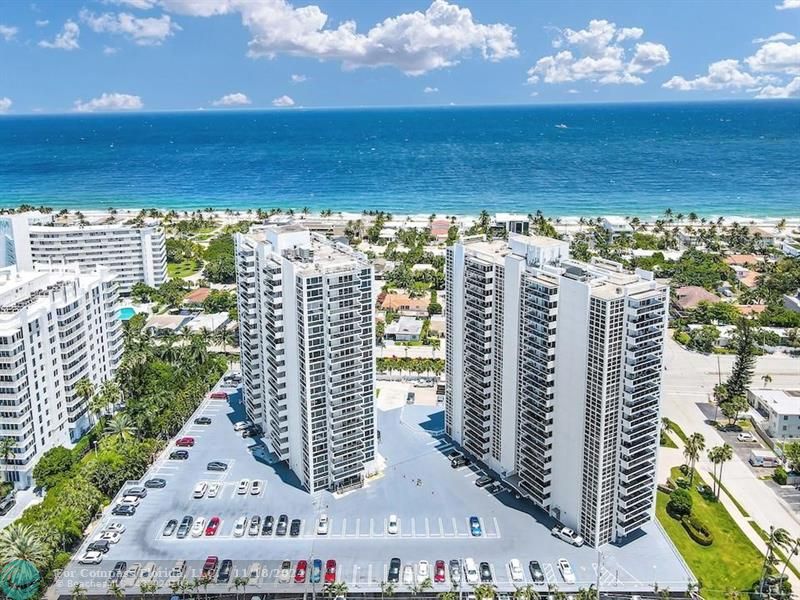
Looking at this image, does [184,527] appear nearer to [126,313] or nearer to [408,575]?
[408,575]

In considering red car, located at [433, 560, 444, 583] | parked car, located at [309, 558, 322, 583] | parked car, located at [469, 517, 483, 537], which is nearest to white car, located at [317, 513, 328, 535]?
parked car, located at [309, 558, 322, 583]

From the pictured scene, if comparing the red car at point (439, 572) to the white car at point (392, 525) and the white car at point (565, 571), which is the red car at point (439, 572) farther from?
the white car at point (565, 571)

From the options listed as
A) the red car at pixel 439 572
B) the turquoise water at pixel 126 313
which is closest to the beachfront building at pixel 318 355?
the red car at pixel 439 572

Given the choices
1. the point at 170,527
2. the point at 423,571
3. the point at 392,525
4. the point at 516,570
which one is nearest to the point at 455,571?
the point at 423,571

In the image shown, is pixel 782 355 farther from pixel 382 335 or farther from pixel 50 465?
pixel 50 465

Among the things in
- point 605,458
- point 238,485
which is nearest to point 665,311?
point 605,458

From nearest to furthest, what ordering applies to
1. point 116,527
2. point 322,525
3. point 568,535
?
point 568,535 → point 116,527 → point 322,525
